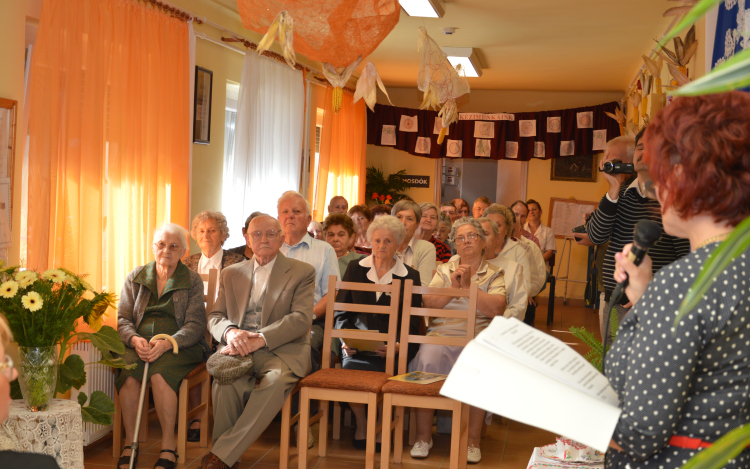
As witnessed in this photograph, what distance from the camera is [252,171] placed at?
642 centimetres

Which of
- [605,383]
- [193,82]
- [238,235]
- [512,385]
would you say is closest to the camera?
[512,385]

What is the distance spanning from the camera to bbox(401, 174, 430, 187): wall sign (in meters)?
10.9

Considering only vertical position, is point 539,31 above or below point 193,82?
above

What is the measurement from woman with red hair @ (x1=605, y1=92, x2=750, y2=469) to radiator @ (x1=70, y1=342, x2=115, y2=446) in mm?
3144

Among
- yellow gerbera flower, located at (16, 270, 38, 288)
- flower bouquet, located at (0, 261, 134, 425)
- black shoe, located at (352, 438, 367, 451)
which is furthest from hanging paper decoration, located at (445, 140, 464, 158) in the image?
yellow gerbera flower, located at (16, 270, 38, 288)

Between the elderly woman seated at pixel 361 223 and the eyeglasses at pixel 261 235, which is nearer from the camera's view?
Answer: the eyeglasses at pixel 261 235

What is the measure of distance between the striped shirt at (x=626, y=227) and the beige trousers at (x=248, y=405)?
1.79m

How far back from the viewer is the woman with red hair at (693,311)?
1060mm

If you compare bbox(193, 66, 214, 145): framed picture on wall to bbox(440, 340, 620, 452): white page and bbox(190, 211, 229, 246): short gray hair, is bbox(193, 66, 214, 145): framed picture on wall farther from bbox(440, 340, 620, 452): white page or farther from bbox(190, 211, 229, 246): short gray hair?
bbox(440, 340, 620, 452): white page

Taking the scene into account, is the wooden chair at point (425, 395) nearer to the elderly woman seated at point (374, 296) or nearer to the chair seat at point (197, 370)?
the elderly woman seated at point (374, 296)

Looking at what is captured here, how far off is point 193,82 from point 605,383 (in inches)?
188

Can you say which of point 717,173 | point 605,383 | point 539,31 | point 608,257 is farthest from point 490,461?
point 539,31

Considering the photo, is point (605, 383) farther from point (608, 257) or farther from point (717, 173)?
point (608, 257)

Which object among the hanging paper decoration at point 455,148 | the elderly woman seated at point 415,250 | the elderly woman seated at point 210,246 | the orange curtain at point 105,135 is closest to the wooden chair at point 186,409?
the elderly woman seated at point 210,246
